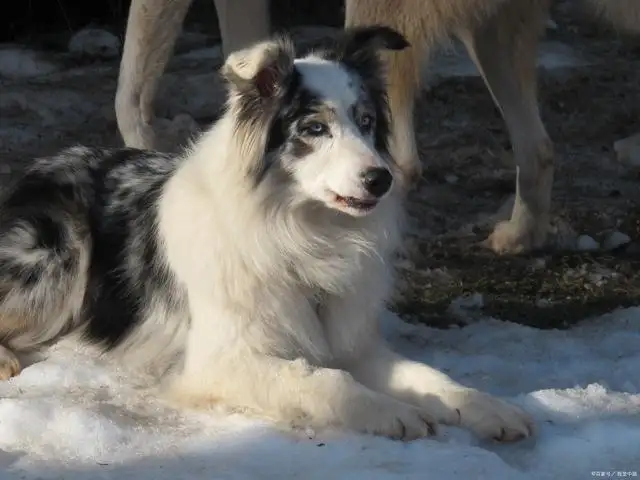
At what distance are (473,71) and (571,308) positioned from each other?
3536mm

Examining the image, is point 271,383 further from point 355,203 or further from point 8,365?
point 8,365

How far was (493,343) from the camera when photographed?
3742mm

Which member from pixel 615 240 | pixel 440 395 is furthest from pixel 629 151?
pixel 440 395

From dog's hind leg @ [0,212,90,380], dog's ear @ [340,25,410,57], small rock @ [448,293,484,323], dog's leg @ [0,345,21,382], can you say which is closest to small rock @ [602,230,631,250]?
small rock @ [448,293,484,323]

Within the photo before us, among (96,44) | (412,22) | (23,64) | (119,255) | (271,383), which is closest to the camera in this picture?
(271,383)

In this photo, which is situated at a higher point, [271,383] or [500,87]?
[500,87]

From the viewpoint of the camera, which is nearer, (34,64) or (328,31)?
(34,64)

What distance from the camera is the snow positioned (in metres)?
2.61

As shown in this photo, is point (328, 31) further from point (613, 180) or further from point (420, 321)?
point (420, 321)

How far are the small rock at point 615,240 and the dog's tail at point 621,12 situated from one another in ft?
2.93

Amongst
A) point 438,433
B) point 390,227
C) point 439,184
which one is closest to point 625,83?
point 439,184

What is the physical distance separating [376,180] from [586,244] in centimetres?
215

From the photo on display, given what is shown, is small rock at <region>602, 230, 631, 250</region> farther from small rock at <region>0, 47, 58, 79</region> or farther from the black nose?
small rock at <region>0, 47, 58, 79</region>

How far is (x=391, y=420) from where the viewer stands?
279cm
